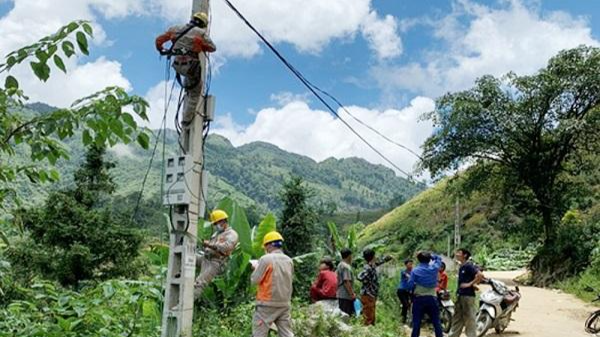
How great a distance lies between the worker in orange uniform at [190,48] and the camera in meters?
5.23

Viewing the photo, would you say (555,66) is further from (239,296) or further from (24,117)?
(24,117)

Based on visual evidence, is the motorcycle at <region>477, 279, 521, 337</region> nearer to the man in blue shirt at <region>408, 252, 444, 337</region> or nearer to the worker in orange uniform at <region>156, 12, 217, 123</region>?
the man in blue shirt at <region>408, 252, 444, 337</region>

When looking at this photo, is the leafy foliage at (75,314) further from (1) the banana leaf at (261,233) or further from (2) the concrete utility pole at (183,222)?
(1) the banana leaf at (261,233)

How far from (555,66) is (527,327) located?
13.3 metres

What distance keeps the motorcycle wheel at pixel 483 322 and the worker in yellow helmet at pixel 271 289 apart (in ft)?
16.9

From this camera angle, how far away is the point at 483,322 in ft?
33.2

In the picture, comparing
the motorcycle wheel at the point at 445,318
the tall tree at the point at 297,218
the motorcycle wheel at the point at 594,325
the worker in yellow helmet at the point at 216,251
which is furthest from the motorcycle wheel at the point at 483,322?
the tall tree at the point at 297,218

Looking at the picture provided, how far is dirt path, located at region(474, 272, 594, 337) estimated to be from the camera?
11.5m

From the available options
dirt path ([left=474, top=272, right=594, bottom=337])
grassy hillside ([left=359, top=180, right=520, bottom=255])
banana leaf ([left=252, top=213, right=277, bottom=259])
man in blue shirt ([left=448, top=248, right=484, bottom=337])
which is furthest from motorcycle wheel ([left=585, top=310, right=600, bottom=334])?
grassy hillside ([left=359, top=180, right=520, bottom=255])

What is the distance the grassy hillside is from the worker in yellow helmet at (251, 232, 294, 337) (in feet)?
100

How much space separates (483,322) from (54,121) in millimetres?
9363

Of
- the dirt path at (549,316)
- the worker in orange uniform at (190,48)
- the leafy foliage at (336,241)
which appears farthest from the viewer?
the leafy foliage at (336,241)

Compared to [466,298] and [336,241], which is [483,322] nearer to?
[466,298]

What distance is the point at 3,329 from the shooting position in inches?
162
